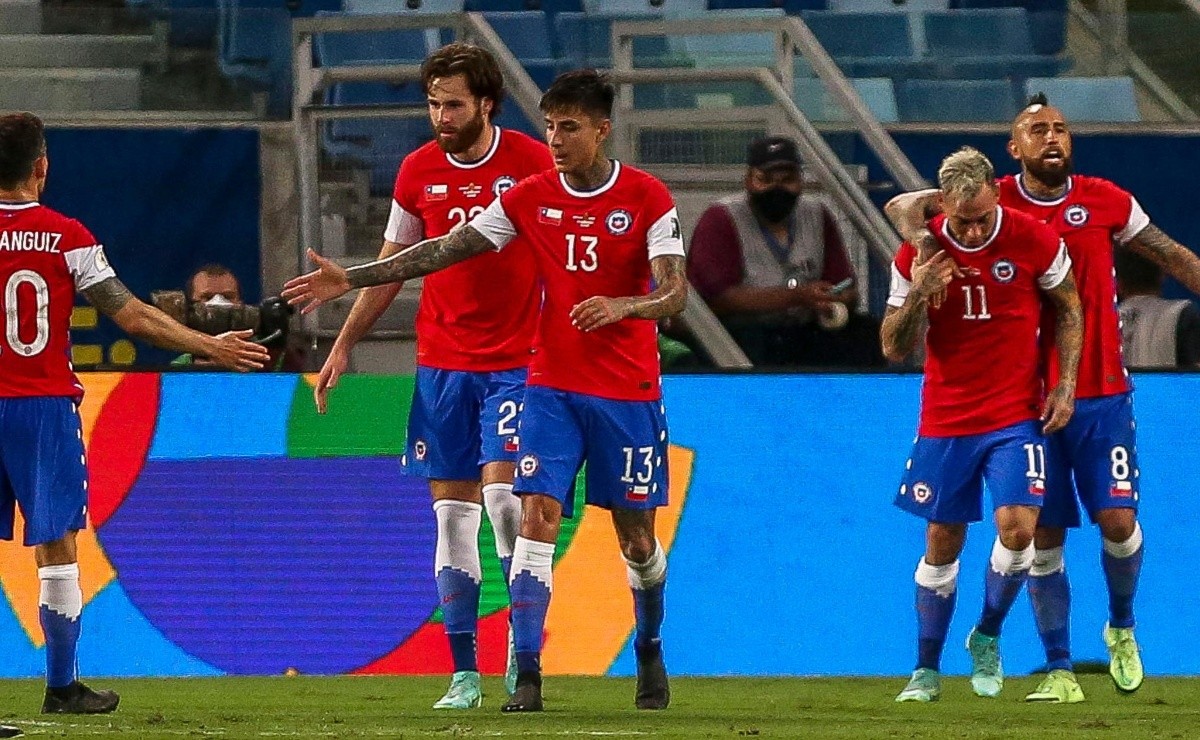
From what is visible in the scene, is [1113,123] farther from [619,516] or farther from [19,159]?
[19,159]

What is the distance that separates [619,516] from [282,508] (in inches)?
109

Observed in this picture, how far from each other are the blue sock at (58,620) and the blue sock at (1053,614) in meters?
3.36

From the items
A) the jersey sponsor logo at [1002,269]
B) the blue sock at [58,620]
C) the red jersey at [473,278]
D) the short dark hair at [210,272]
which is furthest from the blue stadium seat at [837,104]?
the blue sock at [58,620]

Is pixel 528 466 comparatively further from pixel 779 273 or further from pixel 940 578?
pixel 779 273

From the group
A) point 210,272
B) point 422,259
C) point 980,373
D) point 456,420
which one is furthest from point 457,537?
point 210,272

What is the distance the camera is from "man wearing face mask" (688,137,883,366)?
9688 millimetres

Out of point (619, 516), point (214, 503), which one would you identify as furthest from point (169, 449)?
point (619, 516)

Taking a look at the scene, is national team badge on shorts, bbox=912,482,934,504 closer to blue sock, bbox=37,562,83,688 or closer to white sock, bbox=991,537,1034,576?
white sock, bbox=991,537,1034,576

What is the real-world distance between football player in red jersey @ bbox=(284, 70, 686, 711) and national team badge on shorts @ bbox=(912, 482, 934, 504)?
3.51 feet

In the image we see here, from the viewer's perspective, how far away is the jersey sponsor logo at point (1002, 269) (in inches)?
300

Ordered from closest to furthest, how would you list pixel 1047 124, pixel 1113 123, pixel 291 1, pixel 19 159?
pixel 19 159, pixel 1047 124, pixel 1113 123, pixel 291 1


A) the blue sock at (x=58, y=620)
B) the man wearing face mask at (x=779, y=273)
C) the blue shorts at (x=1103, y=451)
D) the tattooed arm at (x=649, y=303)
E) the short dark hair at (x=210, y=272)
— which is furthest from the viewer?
the short dark hair at (x=210, y=272)

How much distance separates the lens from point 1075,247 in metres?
8.12

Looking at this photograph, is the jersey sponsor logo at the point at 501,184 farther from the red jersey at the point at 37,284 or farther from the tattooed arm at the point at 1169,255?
the tattooed arm at the point at 1169,255
